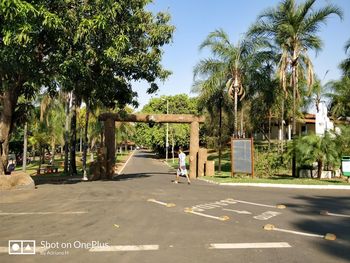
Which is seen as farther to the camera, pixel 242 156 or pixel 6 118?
pixel 242 156

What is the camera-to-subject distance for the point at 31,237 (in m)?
7.26

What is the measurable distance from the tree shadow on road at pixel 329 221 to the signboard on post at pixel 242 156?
7404mm

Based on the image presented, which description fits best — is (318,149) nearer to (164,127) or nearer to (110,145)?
(110,145)

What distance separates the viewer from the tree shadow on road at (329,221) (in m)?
6.79

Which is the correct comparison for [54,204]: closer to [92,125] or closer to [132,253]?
[132,253]

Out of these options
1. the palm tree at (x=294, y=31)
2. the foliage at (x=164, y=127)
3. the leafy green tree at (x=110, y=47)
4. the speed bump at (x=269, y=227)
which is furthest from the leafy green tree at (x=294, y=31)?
the foliage at (x=164, y=127)

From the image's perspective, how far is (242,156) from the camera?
2181cm

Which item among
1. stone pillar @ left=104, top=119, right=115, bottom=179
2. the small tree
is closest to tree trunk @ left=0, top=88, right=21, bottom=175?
stone pillar @ left=104, top=119, right=115, bottom=179

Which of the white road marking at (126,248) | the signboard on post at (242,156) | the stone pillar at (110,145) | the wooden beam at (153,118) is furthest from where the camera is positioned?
the wooden beam at (153,118)

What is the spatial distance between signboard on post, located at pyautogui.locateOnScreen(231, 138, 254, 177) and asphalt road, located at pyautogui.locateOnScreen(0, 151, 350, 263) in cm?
784

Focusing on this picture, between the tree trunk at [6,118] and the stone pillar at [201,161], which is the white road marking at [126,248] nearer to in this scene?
the tree trunk at [6,118]

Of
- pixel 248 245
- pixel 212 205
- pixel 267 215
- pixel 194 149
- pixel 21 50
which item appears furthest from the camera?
pixel 194 149

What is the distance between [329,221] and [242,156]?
12537 mm

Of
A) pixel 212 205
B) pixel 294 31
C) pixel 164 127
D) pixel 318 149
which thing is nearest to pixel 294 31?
pixel 294 31
